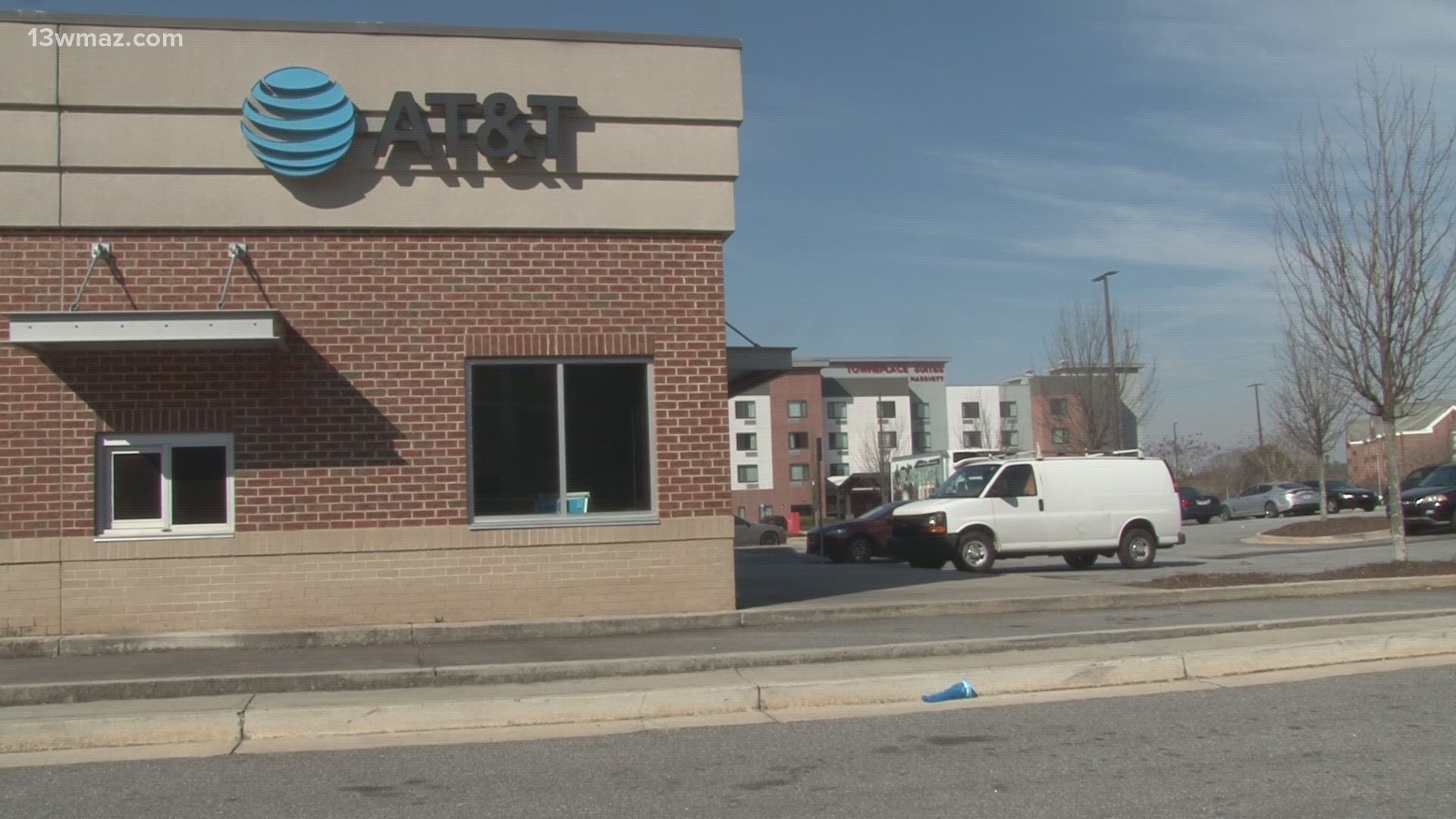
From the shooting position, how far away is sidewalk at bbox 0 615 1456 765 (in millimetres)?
8344

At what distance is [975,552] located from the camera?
1956 centimetres

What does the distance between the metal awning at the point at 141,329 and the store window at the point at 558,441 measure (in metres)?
2.10

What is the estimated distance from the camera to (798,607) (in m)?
12.6

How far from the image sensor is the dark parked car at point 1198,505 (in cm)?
4425

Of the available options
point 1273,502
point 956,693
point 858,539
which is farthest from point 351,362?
point 1273,502

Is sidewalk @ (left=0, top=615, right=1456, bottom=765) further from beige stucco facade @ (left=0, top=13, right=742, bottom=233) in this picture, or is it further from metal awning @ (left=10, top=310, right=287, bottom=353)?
beige stucco facade @ (left=0, top=13, right=742, bottom=233)

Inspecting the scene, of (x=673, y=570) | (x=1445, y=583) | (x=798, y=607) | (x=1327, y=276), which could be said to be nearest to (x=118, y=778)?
(x=673, y=570)

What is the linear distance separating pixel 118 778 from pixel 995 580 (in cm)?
1097

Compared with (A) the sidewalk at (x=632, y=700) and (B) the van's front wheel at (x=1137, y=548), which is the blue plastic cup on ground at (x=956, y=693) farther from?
(B) the van's front wheel at (x=1137, y=548)

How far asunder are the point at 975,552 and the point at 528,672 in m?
11.1

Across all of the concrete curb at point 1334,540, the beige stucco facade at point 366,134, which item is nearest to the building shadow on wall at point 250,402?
the beige stucco facade at point 366,134

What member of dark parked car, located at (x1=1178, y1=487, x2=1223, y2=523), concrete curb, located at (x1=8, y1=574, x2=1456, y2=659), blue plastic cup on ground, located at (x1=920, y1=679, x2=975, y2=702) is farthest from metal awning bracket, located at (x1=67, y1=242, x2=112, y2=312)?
dark parked car, located at (x1=1178, y1=487, x2=1223, y2=523)

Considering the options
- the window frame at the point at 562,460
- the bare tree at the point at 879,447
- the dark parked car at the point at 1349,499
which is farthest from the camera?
the bare tree at the point at 879,447

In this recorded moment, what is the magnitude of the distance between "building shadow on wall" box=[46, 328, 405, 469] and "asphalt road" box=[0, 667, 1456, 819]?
4333 mm
